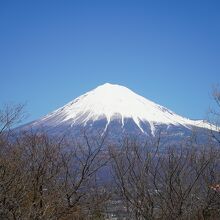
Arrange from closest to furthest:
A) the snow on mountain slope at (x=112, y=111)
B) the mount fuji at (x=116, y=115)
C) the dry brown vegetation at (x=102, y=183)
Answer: the dry brown vegetation at (x=102, y=183) < the mount fuji at (x=116, y=115) < the snow on mountain slope at (x=112, y=111)

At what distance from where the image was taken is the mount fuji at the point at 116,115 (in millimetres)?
124062

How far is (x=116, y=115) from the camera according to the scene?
493ft

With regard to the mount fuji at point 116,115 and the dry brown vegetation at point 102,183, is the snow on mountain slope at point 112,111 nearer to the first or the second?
the mount fuji at point 116,115

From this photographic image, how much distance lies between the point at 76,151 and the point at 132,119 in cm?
12633

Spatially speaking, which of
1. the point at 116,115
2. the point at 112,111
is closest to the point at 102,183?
the point at 116,115

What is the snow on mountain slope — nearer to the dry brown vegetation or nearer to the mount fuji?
the mount fuji

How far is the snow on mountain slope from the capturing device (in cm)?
13250

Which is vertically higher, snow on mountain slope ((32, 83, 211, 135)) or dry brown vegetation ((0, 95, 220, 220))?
snow on mountain slope ((32, 83, 211, 135))

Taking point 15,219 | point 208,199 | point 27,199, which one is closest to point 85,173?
point 27,199

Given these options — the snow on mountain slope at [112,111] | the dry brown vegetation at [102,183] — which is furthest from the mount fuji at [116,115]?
the dry brown vegetation at [102,183]

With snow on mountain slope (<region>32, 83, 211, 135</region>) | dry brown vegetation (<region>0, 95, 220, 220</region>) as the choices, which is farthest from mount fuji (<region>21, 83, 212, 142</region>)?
dry brown vegetation (<region>0, 95, 220, 220</region>)

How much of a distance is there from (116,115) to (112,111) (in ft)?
15.4

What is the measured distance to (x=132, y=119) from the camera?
143m

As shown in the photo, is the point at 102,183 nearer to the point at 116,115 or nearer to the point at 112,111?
the point at 116,115
